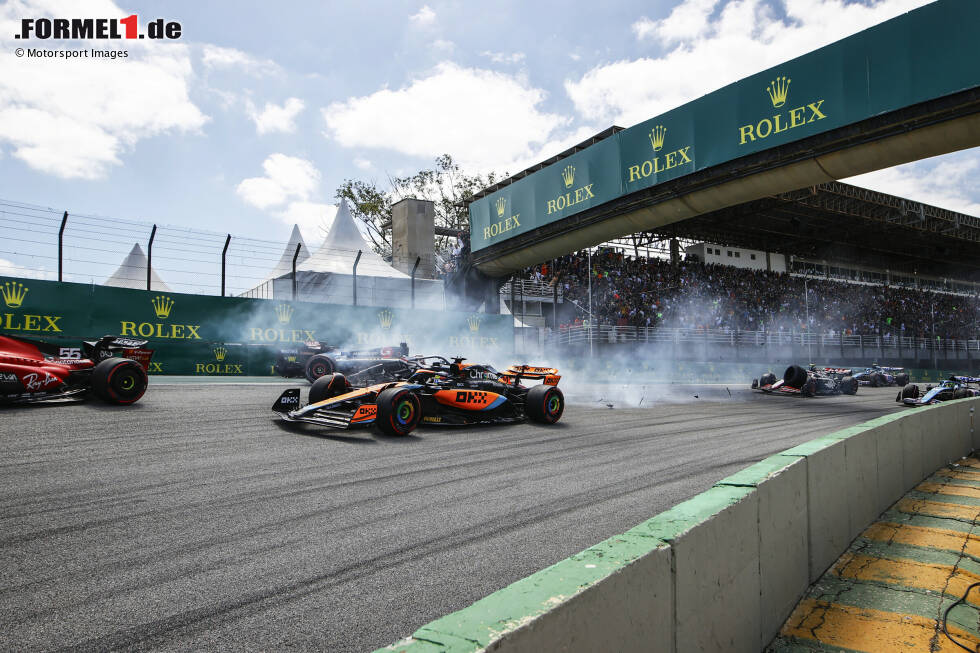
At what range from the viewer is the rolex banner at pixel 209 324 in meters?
11.9

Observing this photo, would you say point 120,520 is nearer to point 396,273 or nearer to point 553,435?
point 553,435

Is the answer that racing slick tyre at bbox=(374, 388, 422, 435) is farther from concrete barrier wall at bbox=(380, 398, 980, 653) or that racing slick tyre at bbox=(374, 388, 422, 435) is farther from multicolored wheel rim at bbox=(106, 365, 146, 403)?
concrete barrier wall at bbox=(380, 398, 980, 653)

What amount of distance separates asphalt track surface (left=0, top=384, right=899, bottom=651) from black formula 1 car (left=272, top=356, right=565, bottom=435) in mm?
247

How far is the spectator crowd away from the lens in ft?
94.6

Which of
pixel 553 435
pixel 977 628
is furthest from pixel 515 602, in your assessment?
pixel 553 435

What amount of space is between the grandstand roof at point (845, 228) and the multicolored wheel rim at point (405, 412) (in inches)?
843

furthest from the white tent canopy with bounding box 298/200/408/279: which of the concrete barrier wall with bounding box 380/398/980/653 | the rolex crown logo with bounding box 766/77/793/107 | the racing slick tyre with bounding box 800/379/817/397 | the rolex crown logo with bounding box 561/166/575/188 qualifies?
the concrete barrier wall with bounding box 380/398/980/653

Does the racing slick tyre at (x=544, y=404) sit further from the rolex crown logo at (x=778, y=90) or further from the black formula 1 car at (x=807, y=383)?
the black formula 1 car at (x=807, y=383)

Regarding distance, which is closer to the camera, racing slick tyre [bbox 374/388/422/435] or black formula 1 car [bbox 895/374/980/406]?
racing slick tyre [bbox 374/388/422/435]

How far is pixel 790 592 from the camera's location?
297cm

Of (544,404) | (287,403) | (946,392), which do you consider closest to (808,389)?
(946,392)

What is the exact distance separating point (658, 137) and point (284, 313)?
1097cm

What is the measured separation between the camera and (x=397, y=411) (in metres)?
7.48

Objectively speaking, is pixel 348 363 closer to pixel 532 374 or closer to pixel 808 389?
pixel 532 374
